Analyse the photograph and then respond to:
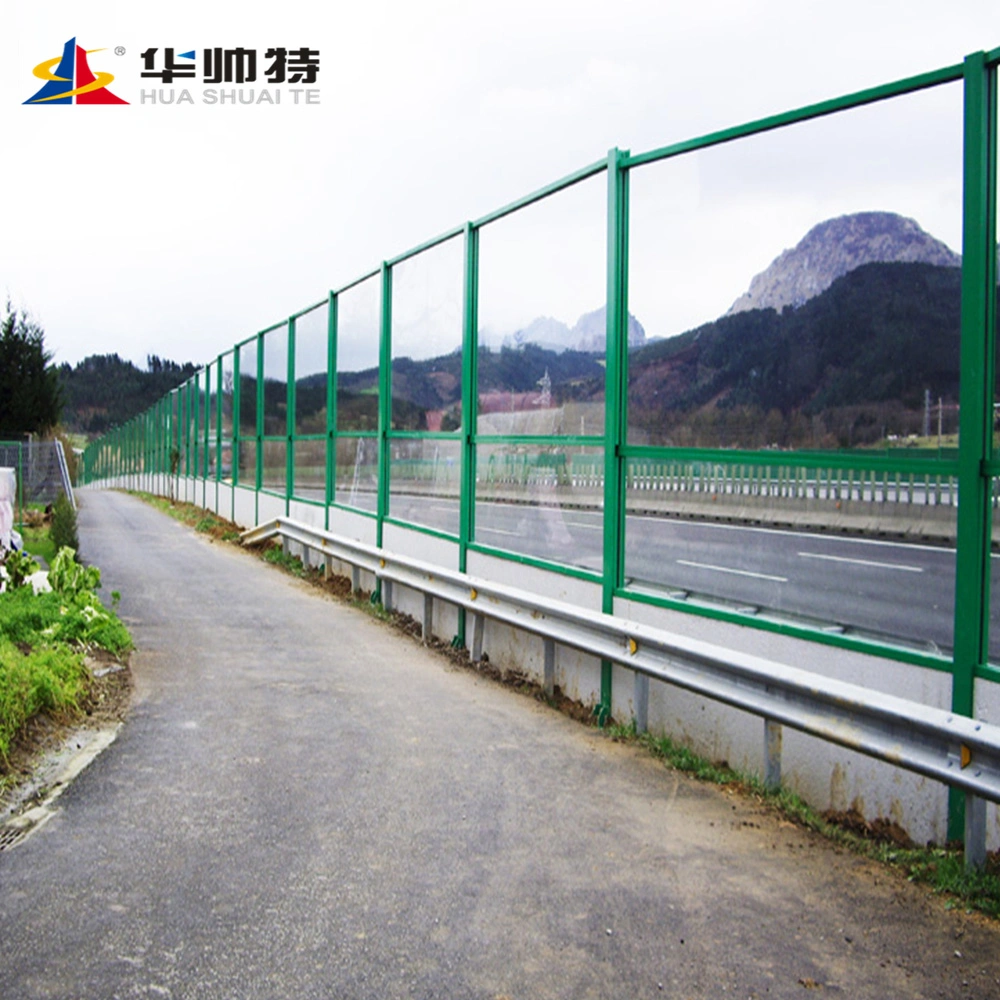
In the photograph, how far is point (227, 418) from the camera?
2869cm

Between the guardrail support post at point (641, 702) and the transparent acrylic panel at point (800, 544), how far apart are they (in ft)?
1.86

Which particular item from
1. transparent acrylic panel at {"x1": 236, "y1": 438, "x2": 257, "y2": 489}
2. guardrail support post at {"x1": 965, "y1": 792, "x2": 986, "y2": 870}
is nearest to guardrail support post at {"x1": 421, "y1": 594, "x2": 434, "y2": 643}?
guardrail support post at {"x1": 965, "y1": 792, "x2": 986, "y2": 870}

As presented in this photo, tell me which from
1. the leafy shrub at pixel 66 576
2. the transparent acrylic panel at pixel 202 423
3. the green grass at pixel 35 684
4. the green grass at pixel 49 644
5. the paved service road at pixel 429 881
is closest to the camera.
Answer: the paved service road at pixel 429 881

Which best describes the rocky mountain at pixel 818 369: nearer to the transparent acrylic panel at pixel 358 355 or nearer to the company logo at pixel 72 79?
the transparent acrylic panel at pixel 358 355

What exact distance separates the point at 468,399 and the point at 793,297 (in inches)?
188

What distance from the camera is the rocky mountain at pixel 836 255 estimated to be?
217 inches

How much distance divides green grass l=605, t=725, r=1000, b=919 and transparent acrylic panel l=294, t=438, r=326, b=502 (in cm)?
1091

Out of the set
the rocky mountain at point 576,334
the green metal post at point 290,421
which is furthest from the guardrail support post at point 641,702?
the green metal post at point 290,421

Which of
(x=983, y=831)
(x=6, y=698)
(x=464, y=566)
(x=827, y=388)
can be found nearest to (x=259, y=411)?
(x=464, y=566)

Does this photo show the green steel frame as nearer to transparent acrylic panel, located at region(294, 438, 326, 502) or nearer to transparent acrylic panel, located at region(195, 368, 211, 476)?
transparent acrylic panel, located at region(294, 438, 326, 502)

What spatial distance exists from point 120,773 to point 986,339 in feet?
16.3

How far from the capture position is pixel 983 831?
462cm

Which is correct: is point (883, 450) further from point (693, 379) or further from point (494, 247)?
point (494, 247)

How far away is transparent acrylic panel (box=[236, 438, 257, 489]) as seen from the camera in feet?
78.7
